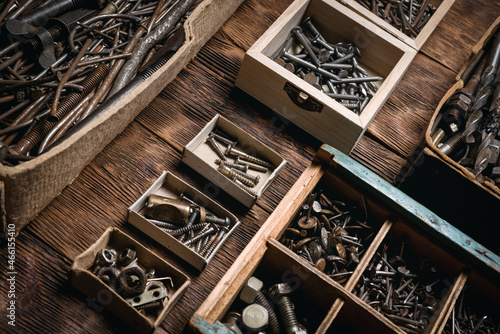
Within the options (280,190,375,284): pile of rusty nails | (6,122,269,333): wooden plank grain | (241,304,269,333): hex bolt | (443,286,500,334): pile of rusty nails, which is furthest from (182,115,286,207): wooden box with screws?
(443,286,500,334): pile of rusty nails

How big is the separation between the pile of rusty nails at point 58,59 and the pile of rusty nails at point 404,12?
1594 millimetres

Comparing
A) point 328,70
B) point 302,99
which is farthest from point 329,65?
point 302,99

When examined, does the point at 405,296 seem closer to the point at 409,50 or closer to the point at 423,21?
the point at 409,50

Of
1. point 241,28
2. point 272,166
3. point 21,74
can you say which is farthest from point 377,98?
point 21,74

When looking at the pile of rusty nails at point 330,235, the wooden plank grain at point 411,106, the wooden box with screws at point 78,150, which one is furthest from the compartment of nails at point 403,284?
the wooden box with screws at point 78,150

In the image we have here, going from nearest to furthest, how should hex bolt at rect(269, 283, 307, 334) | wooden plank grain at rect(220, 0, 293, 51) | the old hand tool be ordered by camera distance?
1. hex bolt at rect(269, 283, 307, 334)
2. the old hand tool
3. wooden plank grain at rect(220, 0, 293, 51)

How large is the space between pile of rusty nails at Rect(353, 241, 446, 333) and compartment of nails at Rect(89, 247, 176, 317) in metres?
1.01

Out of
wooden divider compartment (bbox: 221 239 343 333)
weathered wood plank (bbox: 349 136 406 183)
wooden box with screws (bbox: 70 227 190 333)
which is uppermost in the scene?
weathered wood plank (bbox: 349 136 406 183)

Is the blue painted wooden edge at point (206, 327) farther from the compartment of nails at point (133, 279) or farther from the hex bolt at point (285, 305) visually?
the hex bolt at point (285, 305)

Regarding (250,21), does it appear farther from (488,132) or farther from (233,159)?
(488,132)

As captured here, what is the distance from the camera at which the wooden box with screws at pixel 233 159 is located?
238 centimetres

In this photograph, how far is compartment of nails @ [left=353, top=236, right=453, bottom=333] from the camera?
230cm

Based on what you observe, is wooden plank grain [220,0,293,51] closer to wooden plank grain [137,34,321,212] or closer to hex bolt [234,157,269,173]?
wooden plank grain [137,34,321,212]

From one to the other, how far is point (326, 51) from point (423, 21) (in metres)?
1.05
